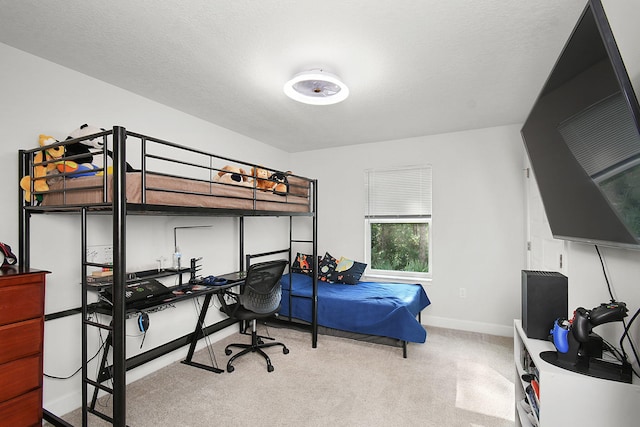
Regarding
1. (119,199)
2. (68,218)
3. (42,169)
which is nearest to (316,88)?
(119,199)

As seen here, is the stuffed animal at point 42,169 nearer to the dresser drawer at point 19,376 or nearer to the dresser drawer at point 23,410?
the dresser drawer at point 19,376

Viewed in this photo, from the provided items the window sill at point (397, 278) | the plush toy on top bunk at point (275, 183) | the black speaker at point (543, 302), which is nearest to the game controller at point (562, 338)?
the black speaker at point (543, 302)

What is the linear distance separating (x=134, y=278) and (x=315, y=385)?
5.54 ft

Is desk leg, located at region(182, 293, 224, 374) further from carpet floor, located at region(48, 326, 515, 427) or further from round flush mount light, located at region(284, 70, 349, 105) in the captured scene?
round flush mount light, located at region(284, 70, 349, 105)

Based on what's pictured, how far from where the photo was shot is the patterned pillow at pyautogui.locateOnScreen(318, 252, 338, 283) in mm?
4258

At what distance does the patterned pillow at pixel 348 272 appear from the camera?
4137 millimetres

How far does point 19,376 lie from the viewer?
5.63 ft

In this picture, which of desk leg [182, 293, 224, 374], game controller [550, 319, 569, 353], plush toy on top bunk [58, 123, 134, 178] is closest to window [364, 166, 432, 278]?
desk leg [182, 293, 224, 374]

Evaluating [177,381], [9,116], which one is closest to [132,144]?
[9,116]

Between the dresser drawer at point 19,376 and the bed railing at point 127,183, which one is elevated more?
the bed railing at point 127,183

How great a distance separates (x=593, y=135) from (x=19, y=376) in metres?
2.83

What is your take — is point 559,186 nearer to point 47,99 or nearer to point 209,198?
point 209,198

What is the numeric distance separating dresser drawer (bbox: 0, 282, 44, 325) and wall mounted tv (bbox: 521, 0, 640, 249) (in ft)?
8.77

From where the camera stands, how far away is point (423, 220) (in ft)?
13.7
